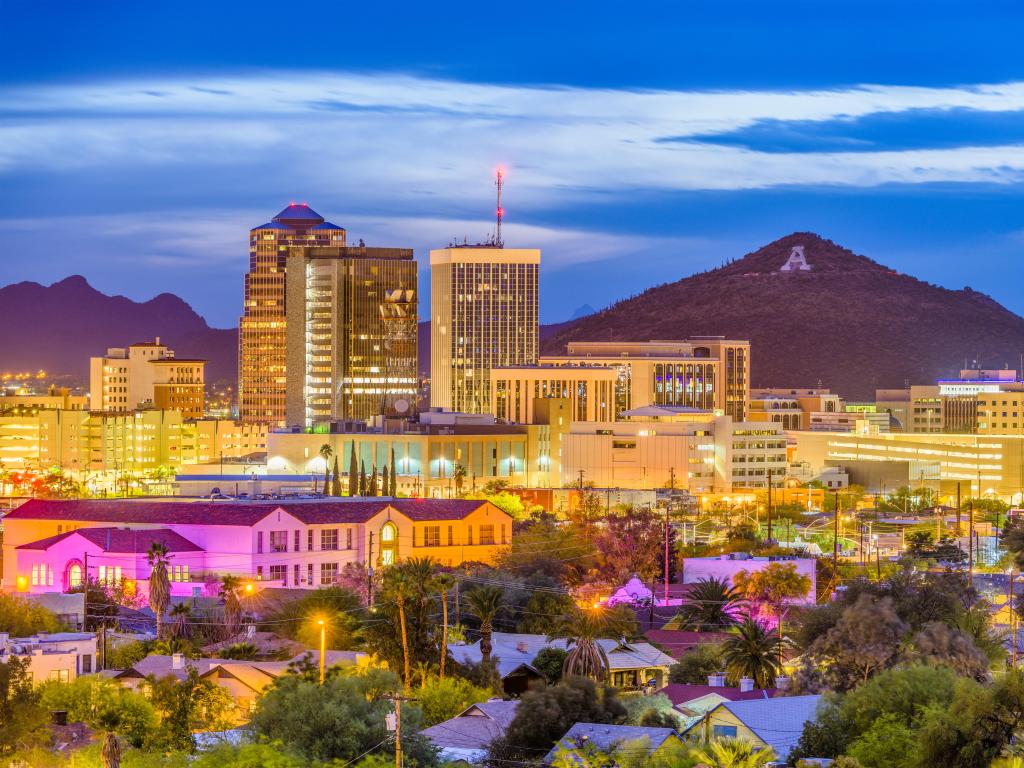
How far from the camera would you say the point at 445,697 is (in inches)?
1964

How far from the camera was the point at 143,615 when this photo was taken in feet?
231

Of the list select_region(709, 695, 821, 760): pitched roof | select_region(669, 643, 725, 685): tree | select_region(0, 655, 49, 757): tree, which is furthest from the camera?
select_region(669, 643, 725, 685): tree

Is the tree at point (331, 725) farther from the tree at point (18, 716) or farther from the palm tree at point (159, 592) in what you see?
the palm tree at point (159, 592)

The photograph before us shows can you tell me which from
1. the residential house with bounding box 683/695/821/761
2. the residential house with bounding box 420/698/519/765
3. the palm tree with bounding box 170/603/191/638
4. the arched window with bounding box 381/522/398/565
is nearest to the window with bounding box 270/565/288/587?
the arched window with bounding box 381/522/398/565

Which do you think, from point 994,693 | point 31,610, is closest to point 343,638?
point 31,610

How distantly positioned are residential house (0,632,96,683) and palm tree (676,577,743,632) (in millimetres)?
22020

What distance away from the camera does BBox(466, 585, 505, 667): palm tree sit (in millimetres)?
57438

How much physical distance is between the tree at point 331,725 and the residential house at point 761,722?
6114 millimetres

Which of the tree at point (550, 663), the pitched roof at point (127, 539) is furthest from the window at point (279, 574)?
the tree at point (550, 663)

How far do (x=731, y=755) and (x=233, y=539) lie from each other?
4748cm

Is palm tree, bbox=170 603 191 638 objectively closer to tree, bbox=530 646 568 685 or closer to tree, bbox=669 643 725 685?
tree, bbox=530 646 568 685

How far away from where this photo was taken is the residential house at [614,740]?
134 feet

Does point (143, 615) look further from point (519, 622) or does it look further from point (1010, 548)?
point (1010, 548)

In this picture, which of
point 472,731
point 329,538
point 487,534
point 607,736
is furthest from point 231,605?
point 487,534
